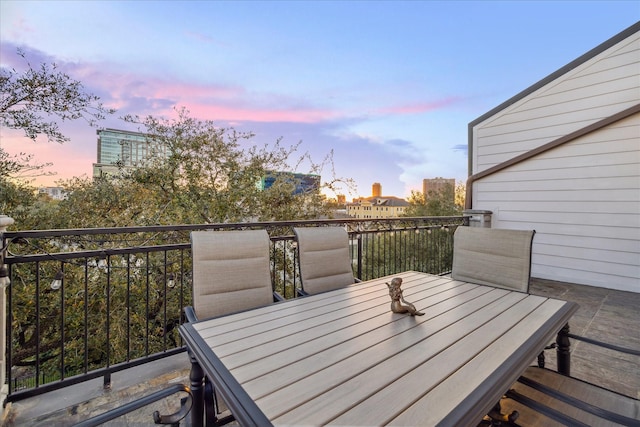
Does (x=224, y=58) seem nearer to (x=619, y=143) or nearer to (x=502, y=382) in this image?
(x=502, y=382)

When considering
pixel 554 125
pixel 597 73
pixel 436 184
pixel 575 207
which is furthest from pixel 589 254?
pixel 436 184

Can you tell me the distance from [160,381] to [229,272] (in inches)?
41.0

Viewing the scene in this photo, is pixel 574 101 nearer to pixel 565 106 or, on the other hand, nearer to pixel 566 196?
pixel 565 106

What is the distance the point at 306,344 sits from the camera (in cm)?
114

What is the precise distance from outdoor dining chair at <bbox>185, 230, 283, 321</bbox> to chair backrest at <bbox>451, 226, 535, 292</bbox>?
4.90 ft

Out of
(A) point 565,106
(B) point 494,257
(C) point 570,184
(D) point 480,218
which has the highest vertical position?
(A) point 565,106

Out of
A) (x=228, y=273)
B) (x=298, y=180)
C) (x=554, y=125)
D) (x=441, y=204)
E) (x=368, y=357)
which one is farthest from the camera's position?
(x=441, y=204)

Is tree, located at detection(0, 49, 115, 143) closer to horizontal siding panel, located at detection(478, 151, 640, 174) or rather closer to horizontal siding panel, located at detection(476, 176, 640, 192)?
horizontal siding panel, located at detection(476, 176, 640, 192)

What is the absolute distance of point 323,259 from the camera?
233cm

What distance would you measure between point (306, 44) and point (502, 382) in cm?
578

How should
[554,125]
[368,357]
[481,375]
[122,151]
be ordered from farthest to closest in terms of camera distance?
[122,151] → [554,125] → [368,357] → [481,375]

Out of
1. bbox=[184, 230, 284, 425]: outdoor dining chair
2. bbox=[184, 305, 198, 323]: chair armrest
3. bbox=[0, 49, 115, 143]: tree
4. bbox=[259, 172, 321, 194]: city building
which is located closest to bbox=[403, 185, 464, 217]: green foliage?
bbox=[259, 172, 321, 194]: city building

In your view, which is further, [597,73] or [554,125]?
[554,125]

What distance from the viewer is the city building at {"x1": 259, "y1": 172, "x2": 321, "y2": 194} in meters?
5.93
